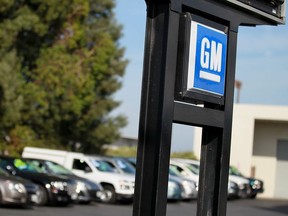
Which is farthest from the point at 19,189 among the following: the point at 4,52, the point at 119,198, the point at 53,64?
the point at 53,64

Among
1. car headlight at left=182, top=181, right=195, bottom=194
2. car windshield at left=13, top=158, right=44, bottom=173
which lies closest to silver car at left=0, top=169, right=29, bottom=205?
car windshield at left=13, top=158, right=44, bottom=173

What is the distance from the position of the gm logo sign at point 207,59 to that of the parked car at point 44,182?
1709cm

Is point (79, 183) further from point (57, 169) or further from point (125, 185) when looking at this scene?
point (125, 185)

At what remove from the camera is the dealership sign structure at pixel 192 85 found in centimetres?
413

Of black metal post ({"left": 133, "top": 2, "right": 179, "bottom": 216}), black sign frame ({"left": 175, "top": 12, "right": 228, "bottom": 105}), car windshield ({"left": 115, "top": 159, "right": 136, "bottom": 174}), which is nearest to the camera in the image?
black metal post ({"left": 133, "top": 2, "right": 179, "bottom": 216})

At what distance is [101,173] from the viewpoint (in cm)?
2641

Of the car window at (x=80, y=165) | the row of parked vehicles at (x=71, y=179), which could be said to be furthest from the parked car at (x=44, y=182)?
the car window at (x=80, y=165)

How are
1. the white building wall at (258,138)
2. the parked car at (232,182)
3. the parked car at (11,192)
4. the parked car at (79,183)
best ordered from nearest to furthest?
the parked car at (11,192), the parked car at (79,183), the parked car at (232,182), the white building wall at (258,138)

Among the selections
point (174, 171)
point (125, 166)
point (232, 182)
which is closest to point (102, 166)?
point (125, 166)

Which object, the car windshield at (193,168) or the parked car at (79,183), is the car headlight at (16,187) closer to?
the parked car at (79,183)

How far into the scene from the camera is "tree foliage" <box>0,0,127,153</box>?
1304 inches

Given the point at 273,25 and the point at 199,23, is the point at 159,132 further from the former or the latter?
the point at 273,25

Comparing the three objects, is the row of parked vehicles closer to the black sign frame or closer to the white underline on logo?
the white underline on logo

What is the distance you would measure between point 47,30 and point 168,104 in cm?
3238
